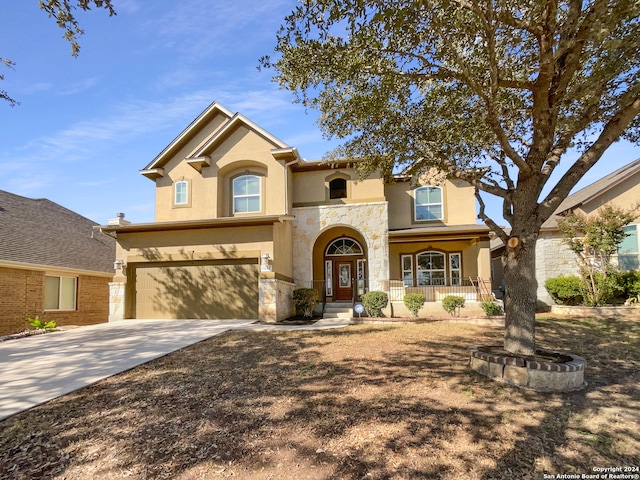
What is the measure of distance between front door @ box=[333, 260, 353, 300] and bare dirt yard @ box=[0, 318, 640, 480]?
1069 cm

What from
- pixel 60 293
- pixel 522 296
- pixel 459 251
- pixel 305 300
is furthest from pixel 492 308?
pixel 60 293

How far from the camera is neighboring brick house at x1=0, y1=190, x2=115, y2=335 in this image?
1474cm

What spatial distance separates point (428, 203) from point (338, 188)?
4.50 metres

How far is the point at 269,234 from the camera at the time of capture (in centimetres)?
1452

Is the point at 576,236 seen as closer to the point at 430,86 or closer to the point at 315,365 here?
the point at 430,86

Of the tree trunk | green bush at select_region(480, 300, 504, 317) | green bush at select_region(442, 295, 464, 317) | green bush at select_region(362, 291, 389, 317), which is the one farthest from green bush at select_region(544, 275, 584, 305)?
the tree trunk

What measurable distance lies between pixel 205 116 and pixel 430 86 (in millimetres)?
12143

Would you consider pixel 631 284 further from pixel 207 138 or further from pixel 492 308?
pixel 207 138

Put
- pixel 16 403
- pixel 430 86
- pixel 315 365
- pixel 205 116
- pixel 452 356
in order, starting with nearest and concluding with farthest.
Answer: pixel 16 403 < pixel 315 365 < pixel 452 356 < pixel 430 86 < pixel 205 116

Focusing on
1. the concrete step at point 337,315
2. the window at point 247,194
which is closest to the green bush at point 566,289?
the concrete step at point 337,315

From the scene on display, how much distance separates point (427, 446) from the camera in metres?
4.07

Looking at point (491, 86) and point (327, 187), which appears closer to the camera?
point (491, 86)

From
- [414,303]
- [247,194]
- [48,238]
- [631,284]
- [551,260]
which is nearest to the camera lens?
[631,284]

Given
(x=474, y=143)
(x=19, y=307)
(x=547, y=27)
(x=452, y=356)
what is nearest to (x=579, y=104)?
(x=474, y=143)
